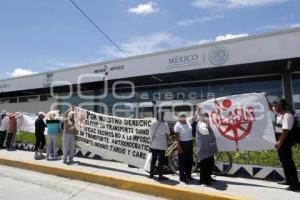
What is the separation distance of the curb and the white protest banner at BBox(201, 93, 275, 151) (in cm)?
195

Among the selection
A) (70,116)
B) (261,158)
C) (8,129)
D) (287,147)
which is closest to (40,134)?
(70,116)

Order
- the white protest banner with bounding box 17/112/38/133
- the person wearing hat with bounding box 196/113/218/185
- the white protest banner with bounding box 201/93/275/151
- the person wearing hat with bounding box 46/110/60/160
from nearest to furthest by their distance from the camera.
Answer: the person wearing hat with bounding box 196/113/218/185
the white protest banner with bounding box 201/93/275/151
the person wearing hat with bounding box 46/110/60/160
the white protest banner with bounding box 17/112/38/133

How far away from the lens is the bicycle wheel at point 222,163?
926 centimetres

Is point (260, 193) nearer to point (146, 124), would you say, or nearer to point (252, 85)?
point (146, 124)

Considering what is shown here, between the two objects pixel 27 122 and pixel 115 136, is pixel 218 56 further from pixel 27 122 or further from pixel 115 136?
pixel 27 122

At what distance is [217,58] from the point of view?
16141mm

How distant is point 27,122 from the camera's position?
17000 millimetres

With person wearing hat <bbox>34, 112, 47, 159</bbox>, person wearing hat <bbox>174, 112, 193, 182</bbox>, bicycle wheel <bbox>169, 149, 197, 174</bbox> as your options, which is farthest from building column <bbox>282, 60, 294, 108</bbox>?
person wearing hat <bbox>34, 112, 47, 159</bbox>

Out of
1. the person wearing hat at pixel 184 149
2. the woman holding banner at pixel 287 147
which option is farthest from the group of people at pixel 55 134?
the woman holding banner at pixel 287 147

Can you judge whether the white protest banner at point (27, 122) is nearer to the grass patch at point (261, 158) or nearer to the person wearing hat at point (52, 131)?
the person wearing hat at point (52, 131)

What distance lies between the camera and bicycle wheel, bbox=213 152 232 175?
926cm

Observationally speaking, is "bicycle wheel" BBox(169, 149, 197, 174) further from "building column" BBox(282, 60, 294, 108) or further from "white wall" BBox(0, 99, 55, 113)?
"white wall" BBox(0, 99, 55, 113)

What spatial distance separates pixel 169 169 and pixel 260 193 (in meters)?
2.88

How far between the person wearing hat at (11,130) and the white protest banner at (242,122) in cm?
1019
